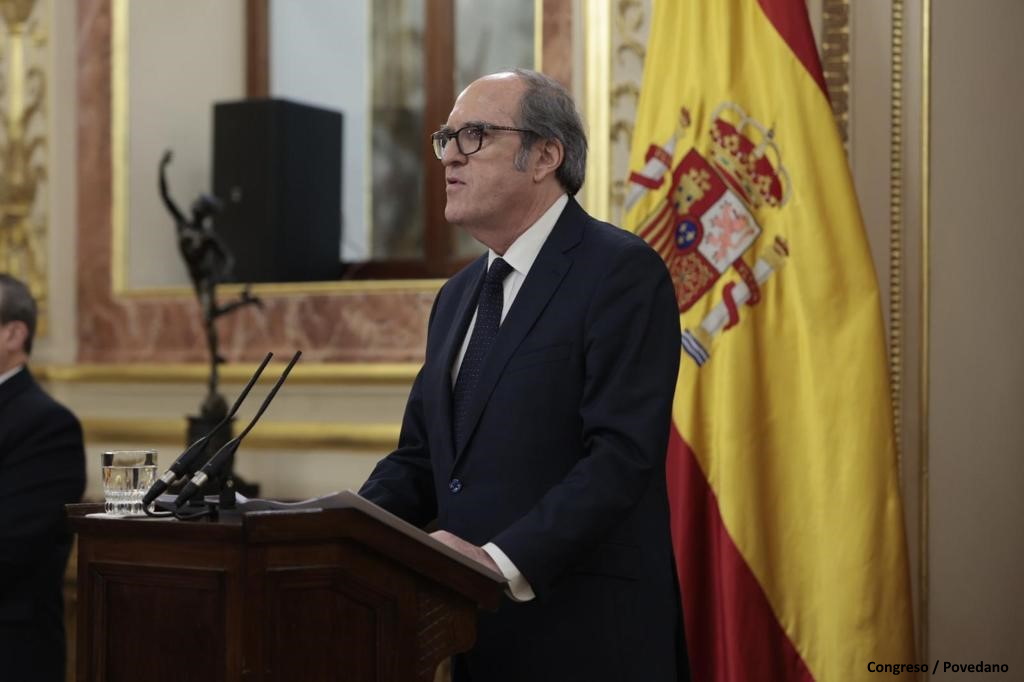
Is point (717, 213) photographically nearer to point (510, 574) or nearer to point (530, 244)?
point (530, 244)

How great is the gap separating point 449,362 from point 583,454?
1.03 feet

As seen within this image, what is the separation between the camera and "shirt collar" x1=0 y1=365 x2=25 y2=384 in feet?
12.5

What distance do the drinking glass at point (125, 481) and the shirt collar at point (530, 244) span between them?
717mm

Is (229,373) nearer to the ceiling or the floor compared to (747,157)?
nearer to the floor

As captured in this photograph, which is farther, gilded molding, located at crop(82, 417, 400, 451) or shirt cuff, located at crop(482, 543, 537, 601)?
gilded molding, located at crop(82, 417, 400, 451)

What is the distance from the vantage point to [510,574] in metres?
2.22

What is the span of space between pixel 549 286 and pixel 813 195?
1.35 metres

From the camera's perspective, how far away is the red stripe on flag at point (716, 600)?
11.8ft

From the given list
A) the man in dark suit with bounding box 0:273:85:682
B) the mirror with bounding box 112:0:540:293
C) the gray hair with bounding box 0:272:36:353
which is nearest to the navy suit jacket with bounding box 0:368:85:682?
the man in dark suit with bounding box 0:273:85:682

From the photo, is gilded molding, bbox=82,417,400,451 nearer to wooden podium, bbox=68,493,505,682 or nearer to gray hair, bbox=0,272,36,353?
gray hair, bbox=0,272,36,353

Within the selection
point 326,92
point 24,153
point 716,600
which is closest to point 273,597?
point 716,600

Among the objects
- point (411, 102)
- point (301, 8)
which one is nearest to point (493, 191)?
point (411, 102)

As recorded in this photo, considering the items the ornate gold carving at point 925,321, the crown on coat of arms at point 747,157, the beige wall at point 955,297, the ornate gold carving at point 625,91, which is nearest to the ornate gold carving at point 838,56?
the beige wall at point 955,297

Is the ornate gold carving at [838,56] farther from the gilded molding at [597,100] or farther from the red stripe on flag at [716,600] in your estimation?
the red stripe on flag at [716,600]
